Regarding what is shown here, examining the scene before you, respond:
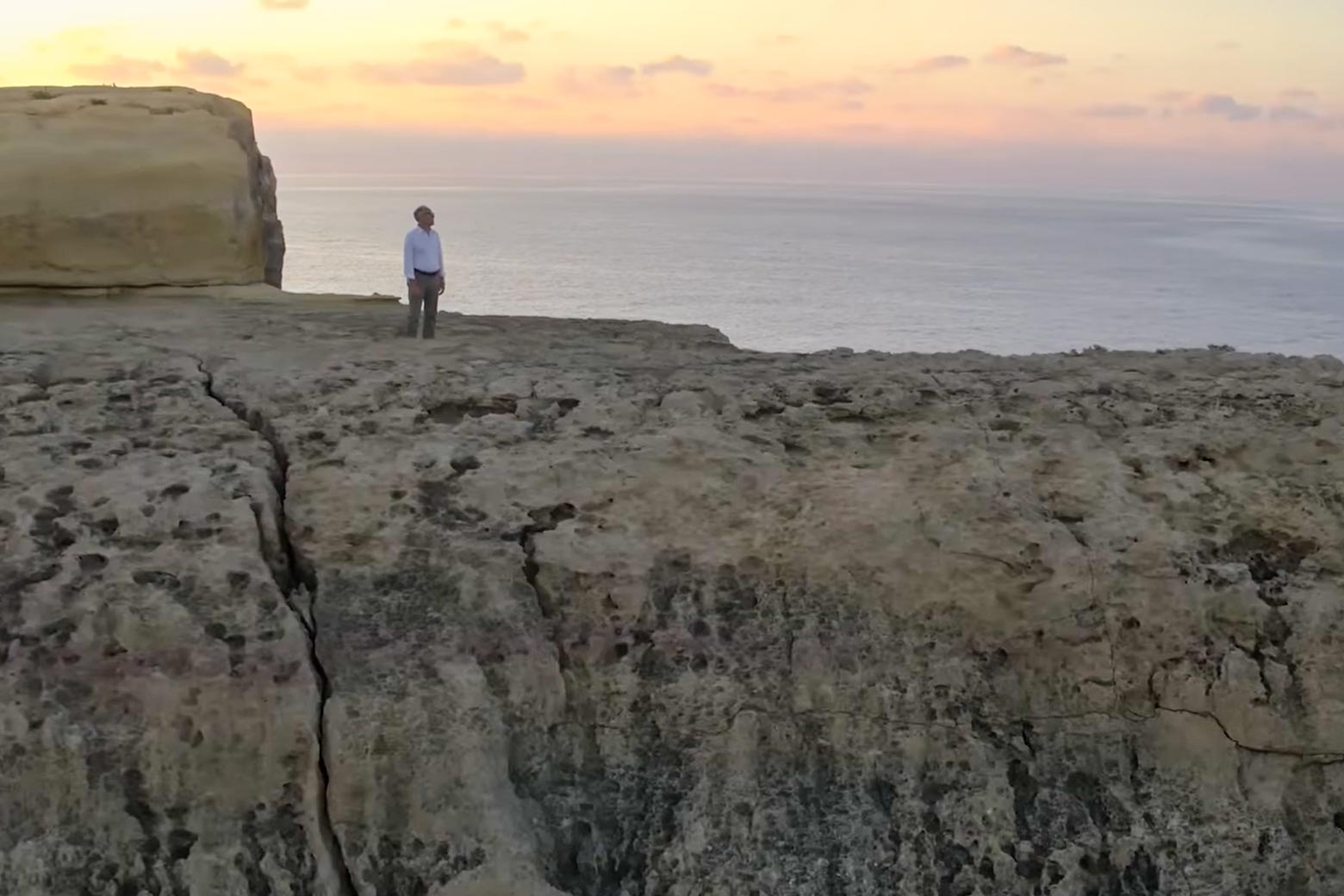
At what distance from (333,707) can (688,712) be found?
1141 millimetres

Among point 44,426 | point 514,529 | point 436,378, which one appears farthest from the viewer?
point 436,378

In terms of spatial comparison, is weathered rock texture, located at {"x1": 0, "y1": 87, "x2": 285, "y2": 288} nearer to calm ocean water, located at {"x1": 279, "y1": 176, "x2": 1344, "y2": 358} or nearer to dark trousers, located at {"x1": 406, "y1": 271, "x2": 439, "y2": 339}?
dark trousers, located at {"x1": 406, "y1": 271, "x2": 439, "y2": 339}

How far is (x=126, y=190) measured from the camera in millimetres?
8766

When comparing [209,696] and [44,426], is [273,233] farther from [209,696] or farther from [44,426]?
[209,696]

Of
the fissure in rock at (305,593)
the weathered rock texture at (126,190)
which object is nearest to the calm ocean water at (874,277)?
the weathered rock texture at (126,190)

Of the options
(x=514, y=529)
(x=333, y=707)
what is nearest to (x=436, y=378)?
(x=514, y=529)

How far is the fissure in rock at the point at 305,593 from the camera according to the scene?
158 inches

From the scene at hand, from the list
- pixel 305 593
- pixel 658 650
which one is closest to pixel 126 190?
pixel 305 593

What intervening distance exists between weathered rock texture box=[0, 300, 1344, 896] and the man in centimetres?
225

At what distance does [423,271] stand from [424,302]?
7.6 inches

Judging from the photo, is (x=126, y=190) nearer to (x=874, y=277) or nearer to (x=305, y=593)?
(x=305, y=593)

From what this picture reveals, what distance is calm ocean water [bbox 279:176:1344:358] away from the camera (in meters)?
32.5

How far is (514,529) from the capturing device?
4.60 meters

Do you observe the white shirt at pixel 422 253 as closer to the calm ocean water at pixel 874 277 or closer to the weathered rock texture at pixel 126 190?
the weathered rock texture at pixel 126 190
